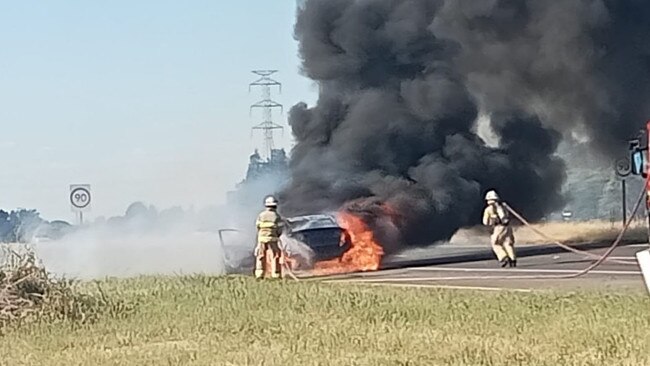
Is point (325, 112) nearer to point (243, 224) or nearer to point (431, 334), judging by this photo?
Result: point (243, 224)

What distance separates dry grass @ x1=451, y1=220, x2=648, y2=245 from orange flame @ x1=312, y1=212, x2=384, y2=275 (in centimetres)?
496

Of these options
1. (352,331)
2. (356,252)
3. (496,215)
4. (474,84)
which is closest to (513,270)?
(496,215)

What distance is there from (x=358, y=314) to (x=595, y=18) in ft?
64.9

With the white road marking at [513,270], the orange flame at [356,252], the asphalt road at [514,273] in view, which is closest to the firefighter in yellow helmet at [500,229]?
the asphalt road at [514,273]

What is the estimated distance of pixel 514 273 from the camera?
72.9 feet

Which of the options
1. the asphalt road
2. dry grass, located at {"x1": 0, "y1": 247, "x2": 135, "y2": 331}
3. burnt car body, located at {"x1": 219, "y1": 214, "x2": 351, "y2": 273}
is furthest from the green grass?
burnt car body, located at {"x1": 219, "y1": 214, "x2": 351, "y2": 273}

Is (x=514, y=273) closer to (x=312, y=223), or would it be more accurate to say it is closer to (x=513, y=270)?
(x=513, y=270)

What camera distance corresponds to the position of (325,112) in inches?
1302

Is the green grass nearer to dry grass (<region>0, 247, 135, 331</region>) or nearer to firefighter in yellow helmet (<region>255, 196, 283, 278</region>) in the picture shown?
dry grass (<region>0, 247, 135, 331</region>)

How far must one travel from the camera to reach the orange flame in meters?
25.8

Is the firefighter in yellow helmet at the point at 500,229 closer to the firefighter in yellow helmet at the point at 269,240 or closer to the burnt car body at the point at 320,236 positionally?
the burnt car body at the point at 320,236

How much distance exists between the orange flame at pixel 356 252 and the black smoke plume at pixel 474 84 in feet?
12.8

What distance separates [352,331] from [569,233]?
2680 centimetres

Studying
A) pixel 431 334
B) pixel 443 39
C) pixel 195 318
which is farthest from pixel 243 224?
pixel 431 334
